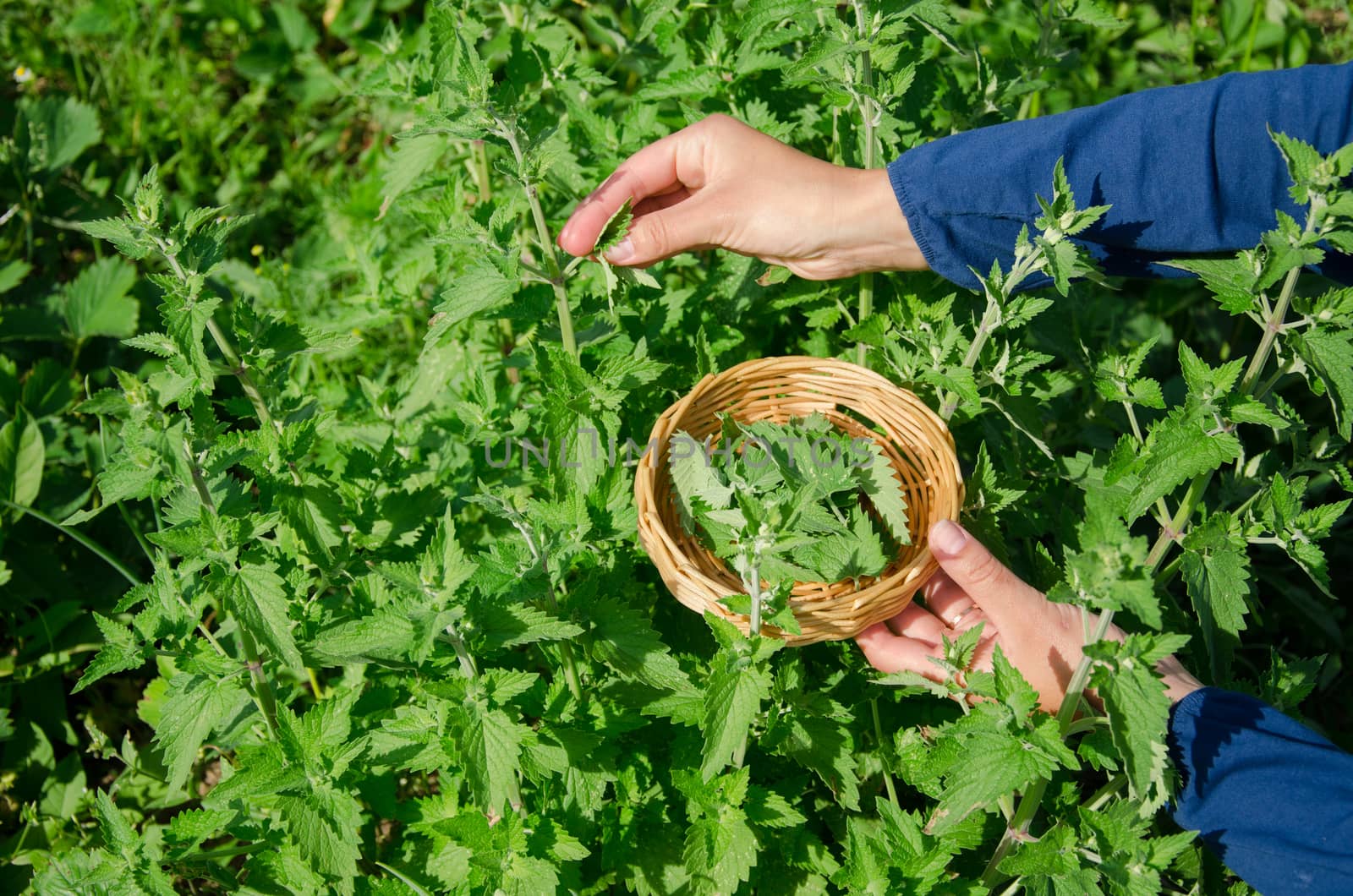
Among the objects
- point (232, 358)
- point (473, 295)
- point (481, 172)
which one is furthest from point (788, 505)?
point (481, 172)

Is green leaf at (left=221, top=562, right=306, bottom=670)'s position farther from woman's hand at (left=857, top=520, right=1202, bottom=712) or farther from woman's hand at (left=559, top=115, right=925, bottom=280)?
woman's hand at (left=857, top=520, right=1202, bottom=712)

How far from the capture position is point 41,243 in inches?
174

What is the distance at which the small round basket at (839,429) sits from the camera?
7.56ft

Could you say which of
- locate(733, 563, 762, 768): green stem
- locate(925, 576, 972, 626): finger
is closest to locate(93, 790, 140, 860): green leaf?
locate(733, 563, 762, 768): green stem

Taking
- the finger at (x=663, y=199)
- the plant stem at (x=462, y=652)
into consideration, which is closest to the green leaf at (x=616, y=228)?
the finger at (x=663, y=199)

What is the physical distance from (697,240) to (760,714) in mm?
1205

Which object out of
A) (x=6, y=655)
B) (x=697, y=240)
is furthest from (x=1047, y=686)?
(x=6, y=655)

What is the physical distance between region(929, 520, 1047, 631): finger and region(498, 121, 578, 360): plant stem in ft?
3.23

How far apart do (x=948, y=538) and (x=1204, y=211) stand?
1010 millimetres

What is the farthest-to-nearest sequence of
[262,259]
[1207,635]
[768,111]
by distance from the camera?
[262,259] → [768,111] → [1207,635]

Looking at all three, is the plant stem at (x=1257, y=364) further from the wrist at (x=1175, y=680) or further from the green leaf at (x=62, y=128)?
the green leaf at (x=62, y=128)

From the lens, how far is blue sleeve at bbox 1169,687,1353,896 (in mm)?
1927

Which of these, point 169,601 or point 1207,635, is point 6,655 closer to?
point 169,601

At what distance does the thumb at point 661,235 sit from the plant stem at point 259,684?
124 cm
